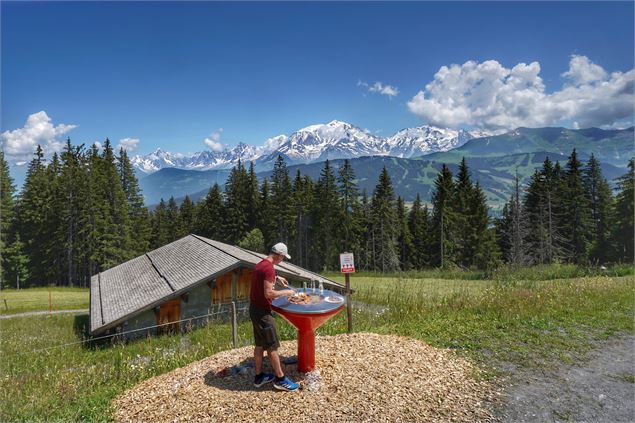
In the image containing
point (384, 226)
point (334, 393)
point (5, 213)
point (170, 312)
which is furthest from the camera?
point (384, 226)

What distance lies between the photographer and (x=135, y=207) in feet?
205

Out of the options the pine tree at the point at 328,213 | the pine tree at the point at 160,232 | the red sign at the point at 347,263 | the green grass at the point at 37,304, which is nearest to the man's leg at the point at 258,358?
the red sign at the point at 347,263

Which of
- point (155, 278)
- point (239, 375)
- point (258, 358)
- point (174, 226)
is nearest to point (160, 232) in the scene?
point (174, 226)

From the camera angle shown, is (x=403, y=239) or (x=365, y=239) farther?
(x=403, y=239)

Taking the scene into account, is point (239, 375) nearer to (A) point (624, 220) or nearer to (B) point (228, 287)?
(B) point (228, 287)

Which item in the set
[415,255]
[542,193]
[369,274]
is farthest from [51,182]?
[542,193]

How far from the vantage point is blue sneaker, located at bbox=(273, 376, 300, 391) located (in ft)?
19.8

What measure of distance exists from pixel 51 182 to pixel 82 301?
3195 cm

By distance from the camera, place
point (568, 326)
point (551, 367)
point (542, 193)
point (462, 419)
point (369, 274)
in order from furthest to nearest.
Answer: point (542, 193)
point (369, 274)
point (568, 326)
point (551, 367)
point (462, 419)

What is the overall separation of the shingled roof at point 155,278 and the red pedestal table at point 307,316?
24.1 ft

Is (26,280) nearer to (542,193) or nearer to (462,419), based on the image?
(462,419)

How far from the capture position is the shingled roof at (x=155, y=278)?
17.3 metres

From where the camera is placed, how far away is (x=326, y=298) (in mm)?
6871

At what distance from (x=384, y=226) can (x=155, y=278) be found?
1637 inches
